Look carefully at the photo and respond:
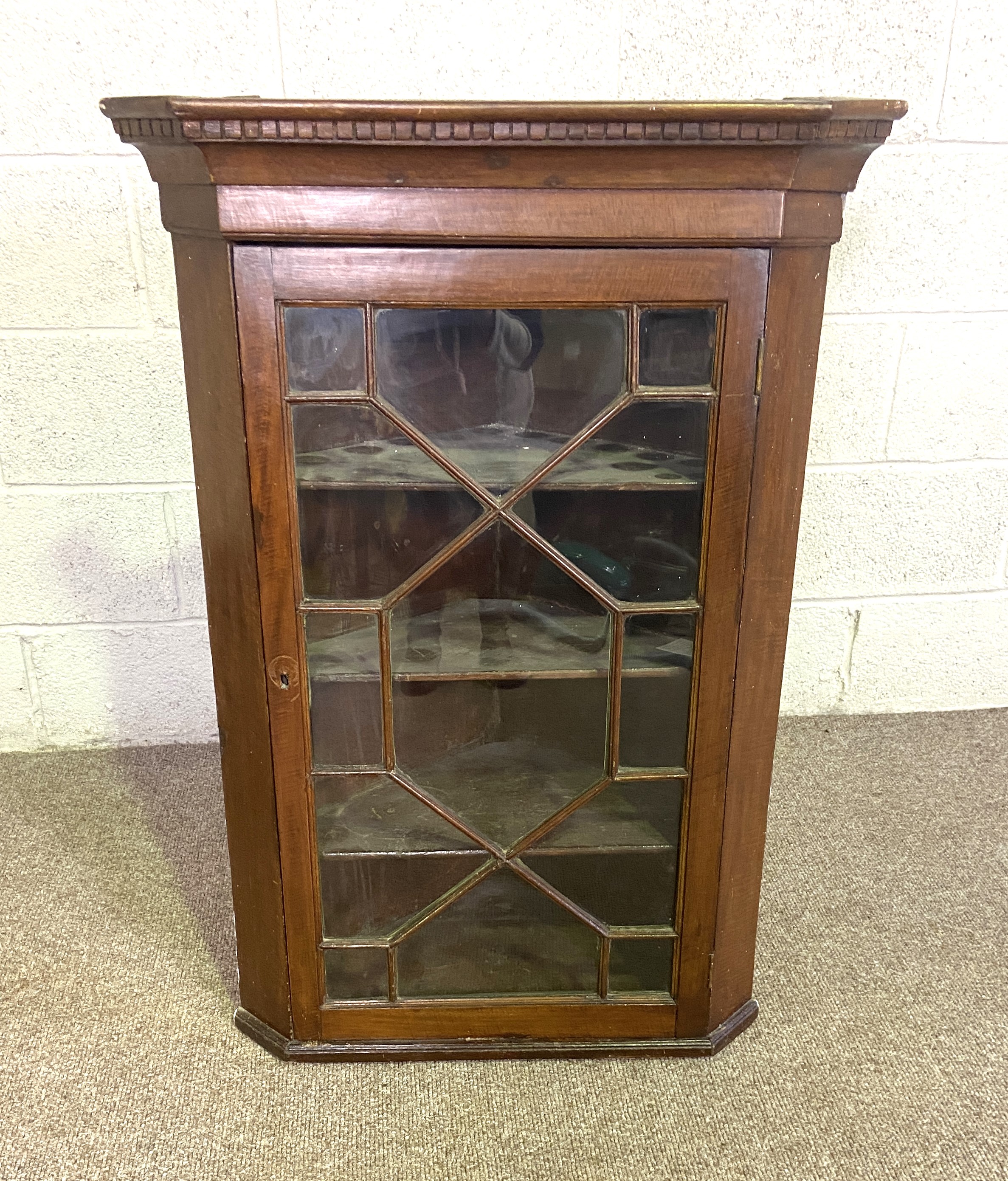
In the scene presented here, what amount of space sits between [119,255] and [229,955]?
1.14 m

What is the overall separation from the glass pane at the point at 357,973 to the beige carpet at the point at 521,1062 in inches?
3.7

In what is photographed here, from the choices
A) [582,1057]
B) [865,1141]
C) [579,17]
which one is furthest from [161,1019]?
[579,17]

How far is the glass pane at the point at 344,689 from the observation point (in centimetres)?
115

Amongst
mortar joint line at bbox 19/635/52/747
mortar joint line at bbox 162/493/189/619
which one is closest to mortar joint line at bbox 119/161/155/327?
mortar joint line at bbox 162/493/189/619

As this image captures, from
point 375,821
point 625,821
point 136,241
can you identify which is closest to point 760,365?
point 625,821

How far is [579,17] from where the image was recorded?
1734 millimetres

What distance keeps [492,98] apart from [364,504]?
759 mm

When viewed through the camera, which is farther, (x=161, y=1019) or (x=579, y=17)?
(x=579, y=17)

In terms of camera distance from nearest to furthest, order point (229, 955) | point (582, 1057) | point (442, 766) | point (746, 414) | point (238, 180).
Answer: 1. point (238, 180)
2. point (746, 414)
3. point (442, 766)
4. point (582, 1057)
5. point (229, 955)

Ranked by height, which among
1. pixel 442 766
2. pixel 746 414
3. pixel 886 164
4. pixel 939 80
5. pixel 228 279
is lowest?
pixel 442 766

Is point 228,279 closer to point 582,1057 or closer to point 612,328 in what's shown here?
point 612,328

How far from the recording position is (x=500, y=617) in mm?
1168

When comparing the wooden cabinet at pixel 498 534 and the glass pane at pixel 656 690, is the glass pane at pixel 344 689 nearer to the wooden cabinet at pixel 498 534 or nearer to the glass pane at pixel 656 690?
the wooden cabinet at pixel 498 534

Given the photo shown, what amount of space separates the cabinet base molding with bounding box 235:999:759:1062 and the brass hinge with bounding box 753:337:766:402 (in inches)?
31.8
